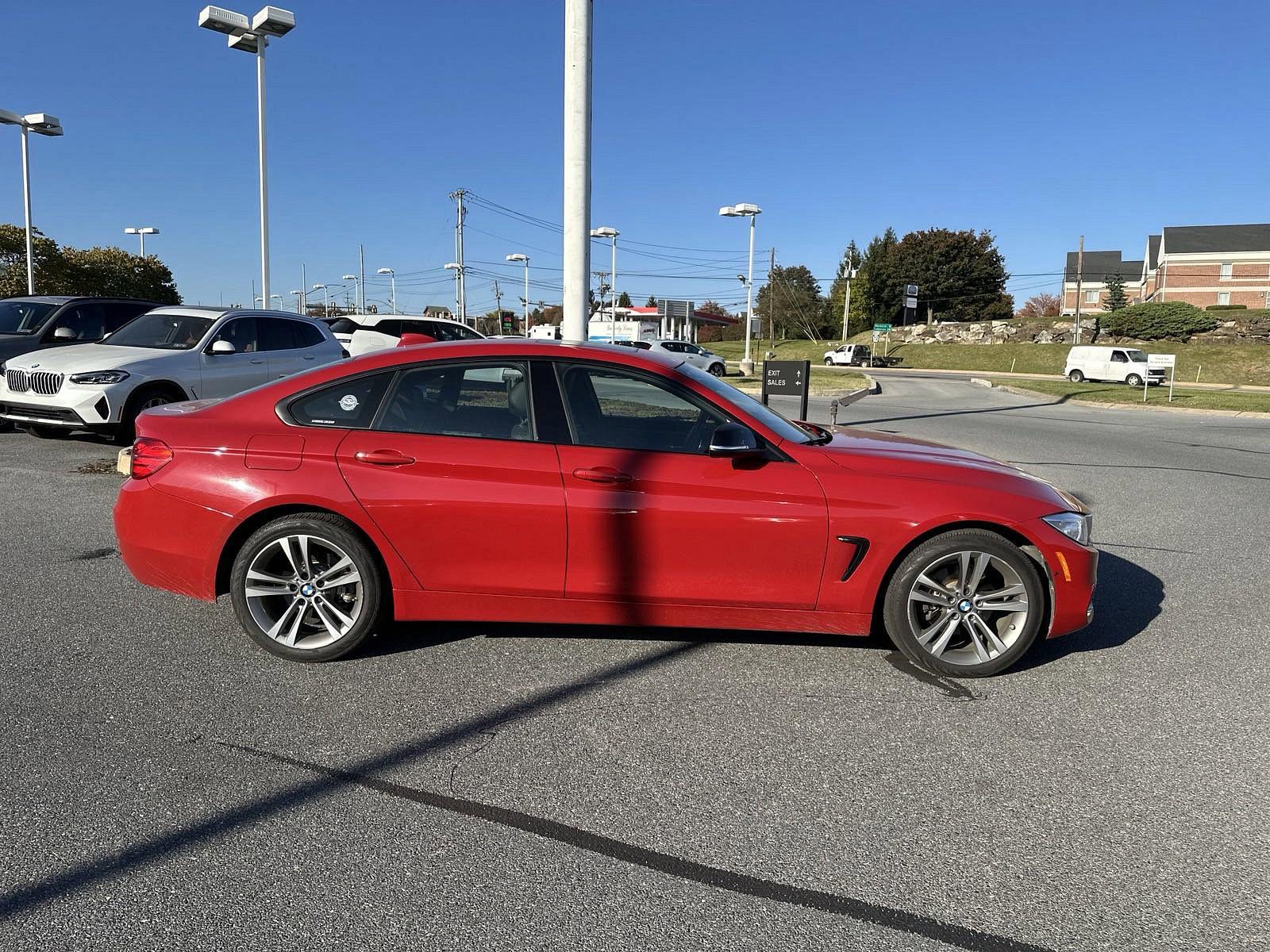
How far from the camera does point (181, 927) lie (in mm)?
2445

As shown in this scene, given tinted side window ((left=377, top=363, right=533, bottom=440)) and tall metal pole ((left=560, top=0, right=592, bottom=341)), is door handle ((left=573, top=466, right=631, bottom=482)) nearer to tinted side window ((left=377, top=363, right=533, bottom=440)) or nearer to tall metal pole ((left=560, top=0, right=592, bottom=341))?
tinted side window ((left=377, top=363, right=533, bottom=440))

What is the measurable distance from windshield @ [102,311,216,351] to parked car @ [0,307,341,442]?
10 millimetres

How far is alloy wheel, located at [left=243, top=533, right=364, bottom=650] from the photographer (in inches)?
171

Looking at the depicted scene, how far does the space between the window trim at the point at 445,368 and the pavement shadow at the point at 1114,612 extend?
8.79 ft

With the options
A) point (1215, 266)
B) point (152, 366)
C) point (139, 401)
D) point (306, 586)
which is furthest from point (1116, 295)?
point (306, 586)

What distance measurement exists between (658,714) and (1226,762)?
2.19 metres

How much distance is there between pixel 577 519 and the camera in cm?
420

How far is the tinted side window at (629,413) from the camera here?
14.4ft

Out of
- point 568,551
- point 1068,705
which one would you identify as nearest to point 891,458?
point 1068,705

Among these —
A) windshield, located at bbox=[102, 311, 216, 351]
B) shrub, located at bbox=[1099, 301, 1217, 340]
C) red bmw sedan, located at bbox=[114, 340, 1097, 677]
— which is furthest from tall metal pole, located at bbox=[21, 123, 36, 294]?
shrub, located at bbox=[1099, 301, 1217, 340]

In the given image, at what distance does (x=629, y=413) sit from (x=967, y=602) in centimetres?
184

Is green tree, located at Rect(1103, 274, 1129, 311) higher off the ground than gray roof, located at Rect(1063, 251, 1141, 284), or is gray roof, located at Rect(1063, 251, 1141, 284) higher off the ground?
gray roof, located at Rect(1063, 251, 1141, 284)

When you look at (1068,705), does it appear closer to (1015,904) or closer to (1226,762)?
(1226,762)

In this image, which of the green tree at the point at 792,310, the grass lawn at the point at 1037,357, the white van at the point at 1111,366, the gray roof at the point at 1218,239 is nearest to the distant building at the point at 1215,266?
the gray roof at the point at 1218,239
